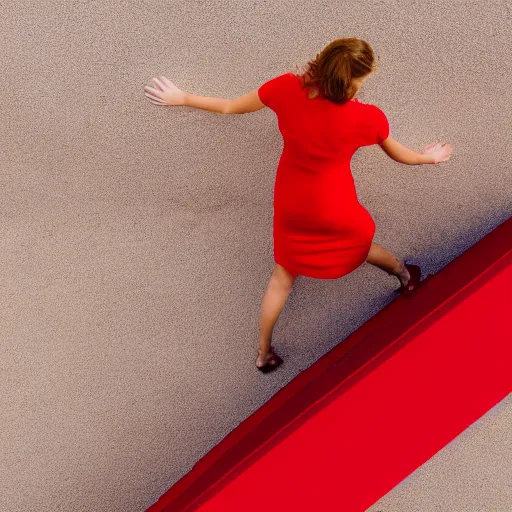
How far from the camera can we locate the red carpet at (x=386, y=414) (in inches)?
52.0

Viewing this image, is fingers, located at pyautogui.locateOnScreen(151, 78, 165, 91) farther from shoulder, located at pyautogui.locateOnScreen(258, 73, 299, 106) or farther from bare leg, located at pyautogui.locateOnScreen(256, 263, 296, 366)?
bare leg, located at pyautogui.locateOnScreen(256, 263, 296, 366)

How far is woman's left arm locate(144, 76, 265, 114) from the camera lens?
140 centimetres

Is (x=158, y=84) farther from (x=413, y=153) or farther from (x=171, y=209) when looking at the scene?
(x=413, y=153)

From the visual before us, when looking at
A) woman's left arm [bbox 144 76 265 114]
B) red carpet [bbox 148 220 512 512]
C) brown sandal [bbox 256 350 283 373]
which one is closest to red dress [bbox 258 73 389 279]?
woman's left arm [bbox 144 76 265 114]

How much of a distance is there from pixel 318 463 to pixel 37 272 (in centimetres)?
117

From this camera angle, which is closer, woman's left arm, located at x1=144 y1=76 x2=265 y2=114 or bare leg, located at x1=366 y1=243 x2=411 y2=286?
woman's left arm, located at x1=144 y1=76 x2=265 y2=114

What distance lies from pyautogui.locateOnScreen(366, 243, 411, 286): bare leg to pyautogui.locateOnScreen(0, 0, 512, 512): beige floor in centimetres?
13

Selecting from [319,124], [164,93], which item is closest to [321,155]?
[319,124]

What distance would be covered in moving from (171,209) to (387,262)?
770 millimetres

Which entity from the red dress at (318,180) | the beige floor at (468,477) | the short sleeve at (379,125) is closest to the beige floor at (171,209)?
the beige floor at (468,477)

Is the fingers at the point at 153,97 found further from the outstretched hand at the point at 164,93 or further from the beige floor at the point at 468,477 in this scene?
the beige floor at the point at 468,477

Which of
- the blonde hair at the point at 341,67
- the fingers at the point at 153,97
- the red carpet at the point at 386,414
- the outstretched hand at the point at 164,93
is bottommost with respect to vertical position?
the red carpet at the point at 386,414

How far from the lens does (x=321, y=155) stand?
1.20 m

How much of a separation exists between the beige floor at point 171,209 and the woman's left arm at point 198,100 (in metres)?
0.05
